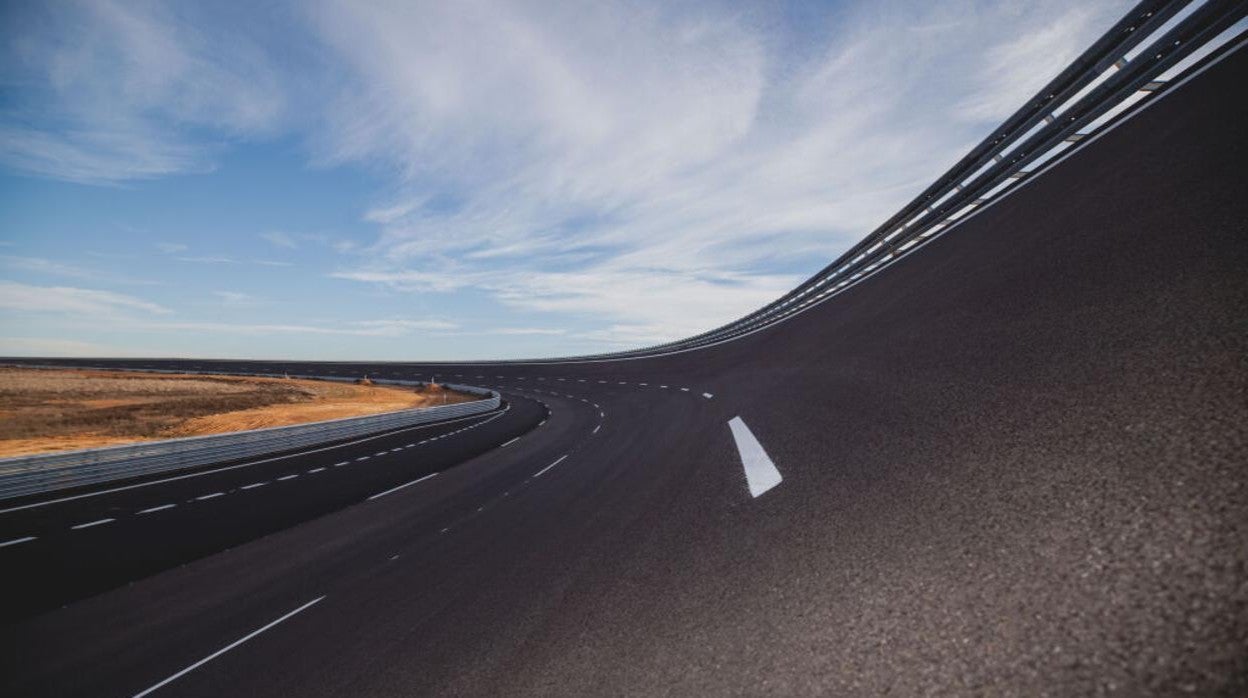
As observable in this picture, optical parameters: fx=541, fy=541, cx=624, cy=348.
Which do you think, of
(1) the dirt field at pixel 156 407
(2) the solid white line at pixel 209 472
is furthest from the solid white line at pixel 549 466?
(1) the dirt field at pixel 156 407

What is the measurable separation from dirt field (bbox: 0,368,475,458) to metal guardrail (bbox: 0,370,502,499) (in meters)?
4.08

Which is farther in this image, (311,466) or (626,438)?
(311,466)

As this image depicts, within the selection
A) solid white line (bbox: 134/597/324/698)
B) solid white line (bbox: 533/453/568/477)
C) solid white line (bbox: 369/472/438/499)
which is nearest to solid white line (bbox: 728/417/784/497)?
solid white line (bbox: 134/597/324/698)

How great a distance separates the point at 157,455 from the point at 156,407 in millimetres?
21176

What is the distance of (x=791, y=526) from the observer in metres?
4.17

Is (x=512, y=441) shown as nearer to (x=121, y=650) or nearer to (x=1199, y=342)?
(x=121, y=650)

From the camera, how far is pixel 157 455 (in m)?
18.2

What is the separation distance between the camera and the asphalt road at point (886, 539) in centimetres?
214

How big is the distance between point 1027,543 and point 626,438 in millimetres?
12681

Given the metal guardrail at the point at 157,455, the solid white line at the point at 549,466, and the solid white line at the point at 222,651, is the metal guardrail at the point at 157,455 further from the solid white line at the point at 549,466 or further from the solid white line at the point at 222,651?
the solid white line at the point at 222,651

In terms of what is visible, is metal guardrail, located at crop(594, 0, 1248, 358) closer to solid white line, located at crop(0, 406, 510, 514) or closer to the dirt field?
solid white line, located at crop(0, 406, 510, 514)

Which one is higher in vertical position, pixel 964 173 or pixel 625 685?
pixel 964 173

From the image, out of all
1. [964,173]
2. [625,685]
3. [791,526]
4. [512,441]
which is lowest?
[512,441]

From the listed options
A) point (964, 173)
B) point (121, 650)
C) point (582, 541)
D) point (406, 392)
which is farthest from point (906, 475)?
point (406, 392)
